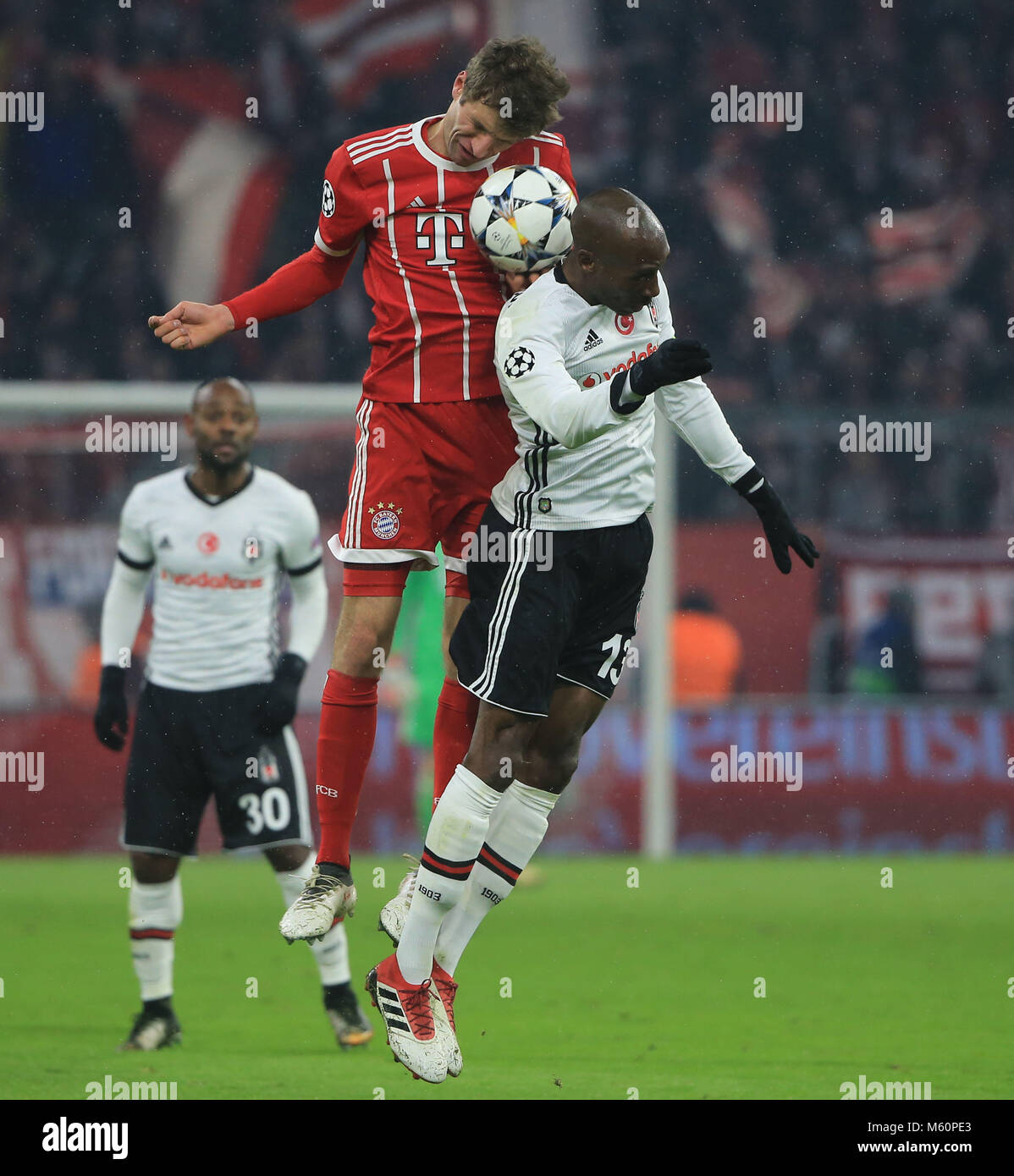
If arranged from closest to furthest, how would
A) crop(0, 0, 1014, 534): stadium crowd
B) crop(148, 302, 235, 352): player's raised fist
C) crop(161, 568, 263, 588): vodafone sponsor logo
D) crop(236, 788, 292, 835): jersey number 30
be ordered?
crop(148, 302, 235, 352): player's raised fist, crop(236, 788, 292, 835): jersey number 30, crop(161, 568, 263, 588): vodafone sponsor logo, crop(0, 0, 1014, 534): stadium crowd

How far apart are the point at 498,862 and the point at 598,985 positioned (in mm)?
3083

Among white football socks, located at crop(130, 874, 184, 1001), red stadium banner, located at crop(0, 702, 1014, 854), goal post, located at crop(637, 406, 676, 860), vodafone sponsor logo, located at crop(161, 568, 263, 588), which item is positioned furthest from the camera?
red stadium banner, located at crop(0, 702, 1014, 854)

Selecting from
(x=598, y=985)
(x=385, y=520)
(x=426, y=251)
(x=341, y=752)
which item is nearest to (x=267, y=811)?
(x=598, y=985)

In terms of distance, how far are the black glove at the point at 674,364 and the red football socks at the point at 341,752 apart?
1315 millimetres

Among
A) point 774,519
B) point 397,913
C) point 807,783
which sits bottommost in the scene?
point 807,783

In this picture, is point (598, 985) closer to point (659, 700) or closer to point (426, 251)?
point (659, 700)

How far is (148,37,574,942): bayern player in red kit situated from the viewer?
15.6ft

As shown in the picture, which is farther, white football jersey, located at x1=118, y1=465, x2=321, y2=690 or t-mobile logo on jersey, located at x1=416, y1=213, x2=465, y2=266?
white football jersey, located at x1=118, y1=465, x2=321, y2=690

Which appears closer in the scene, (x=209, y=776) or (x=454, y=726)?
(x=454, y=726)

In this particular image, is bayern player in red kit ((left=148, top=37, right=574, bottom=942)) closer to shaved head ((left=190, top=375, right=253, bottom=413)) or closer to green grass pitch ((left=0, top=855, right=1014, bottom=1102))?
green grass pitch ((left=0, top=855, right=1014, bottom=1102))

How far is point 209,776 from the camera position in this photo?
694cm

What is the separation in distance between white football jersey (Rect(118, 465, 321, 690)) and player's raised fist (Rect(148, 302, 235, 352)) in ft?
7.77

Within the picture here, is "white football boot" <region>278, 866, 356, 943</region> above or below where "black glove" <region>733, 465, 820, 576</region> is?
below

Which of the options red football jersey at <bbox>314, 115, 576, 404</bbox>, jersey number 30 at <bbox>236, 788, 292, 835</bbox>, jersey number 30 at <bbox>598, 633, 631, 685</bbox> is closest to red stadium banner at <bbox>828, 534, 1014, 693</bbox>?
jersey number 30 at <bbox>236, 788, 292, 835</bbox>
